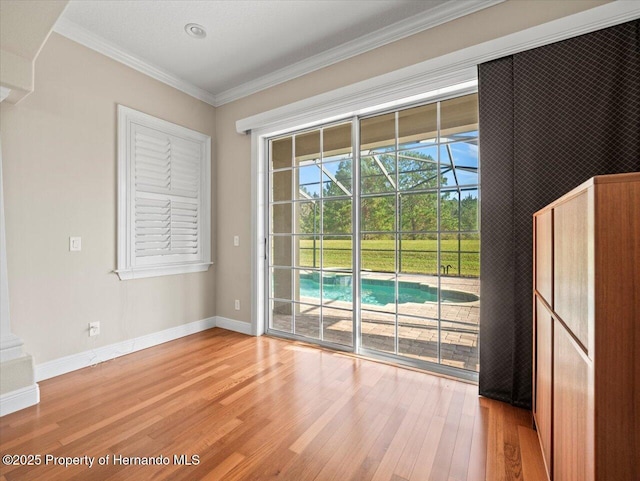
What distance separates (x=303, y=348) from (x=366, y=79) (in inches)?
101

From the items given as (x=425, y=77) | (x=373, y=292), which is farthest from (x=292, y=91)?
(x=373, y=292)

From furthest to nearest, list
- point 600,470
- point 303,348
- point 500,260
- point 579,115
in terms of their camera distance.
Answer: point 303,348 < point 500,260 < point 579,115 < point 600,470

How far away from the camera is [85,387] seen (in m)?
2.22

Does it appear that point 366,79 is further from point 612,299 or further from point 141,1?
point 612,299

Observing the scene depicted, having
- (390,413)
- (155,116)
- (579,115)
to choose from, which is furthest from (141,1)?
(390,413)

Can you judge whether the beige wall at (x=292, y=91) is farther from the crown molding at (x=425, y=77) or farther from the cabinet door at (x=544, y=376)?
the cabinet door at (x=544, y=376)

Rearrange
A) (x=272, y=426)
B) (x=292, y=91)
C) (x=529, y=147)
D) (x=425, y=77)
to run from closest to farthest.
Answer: (x=272, y=426) < (x=529, y=147) < (x=425, y=77) < (x=292, y=91)

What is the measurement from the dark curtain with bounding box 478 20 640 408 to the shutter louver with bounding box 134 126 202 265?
9.61 feet

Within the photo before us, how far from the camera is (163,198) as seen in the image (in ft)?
10.3

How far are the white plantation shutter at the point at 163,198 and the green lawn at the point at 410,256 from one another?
1.42 meters

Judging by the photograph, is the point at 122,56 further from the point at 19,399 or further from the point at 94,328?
the point at 19,399

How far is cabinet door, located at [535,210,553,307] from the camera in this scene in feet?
4.21

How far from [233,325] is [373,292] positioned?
70.5 inches

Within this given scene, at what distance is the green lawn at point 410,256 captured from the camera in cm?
235
